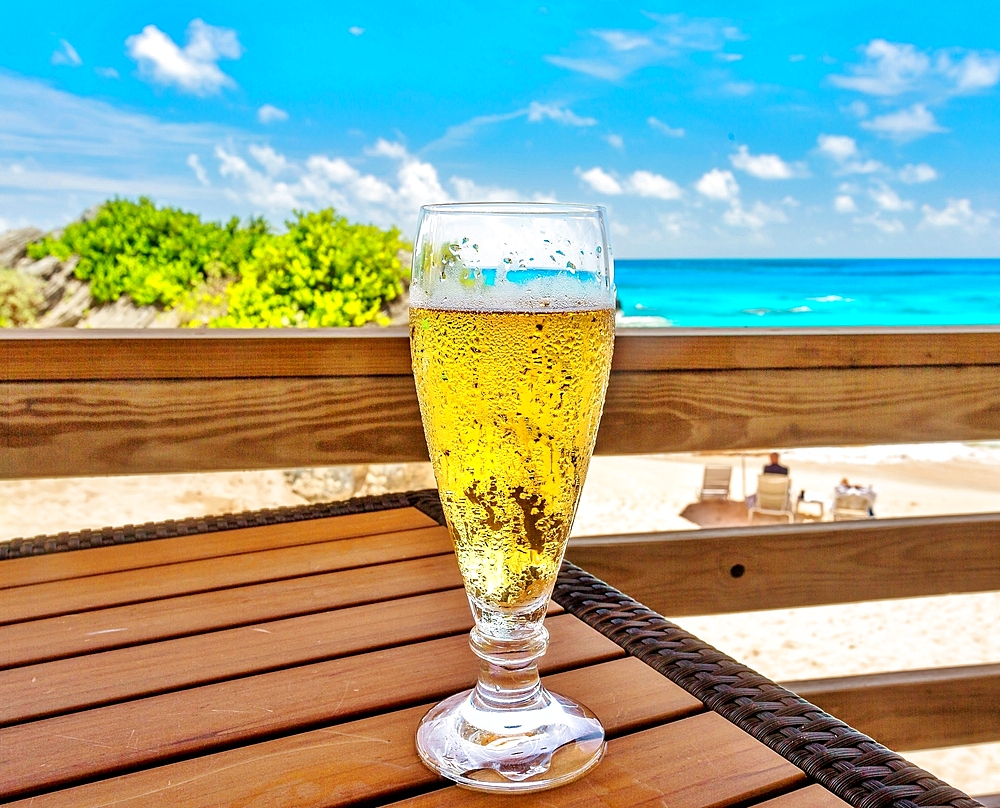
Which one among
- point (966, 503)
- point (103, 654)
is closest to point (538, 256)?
point (103, 654)

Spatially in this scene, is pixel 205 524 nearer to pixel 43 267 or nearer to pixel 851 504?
pixel 43 267

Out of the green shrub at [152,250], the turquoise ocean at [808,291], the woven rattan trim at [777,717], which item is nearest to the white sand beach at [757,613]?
the green shrub at [152,250]

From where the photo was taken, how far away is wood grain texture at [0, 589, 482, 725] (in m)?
0.65

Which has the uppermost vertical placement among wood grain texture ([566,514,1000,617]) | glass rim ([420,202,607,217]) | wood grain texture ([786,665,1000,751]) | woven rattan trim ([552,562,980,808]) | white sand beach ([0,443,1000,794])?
glass rim ([420,202,607,217])

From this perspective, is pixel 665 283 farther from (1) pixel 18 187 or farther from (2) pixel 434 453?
(2) pixel 434 453

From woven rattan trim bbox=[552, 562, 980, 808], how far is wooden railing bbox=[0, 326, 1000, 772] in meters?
0.73

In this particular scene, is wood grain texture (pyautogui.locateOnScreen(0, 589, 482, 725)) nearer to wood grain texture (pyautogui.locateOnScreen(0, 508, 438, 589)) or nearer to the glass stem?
the glass stem

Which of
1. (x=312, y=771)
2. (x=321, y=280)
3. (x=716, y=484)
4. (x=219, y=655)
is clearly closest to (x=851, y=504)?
(x=716, y=484)

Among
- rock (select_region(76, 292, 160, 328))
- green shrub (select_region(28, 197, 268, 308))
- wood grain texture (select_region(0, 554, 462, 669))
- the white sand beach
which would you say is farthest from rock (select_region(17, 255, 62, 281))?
wood grain texture (select_region(0, 554, 462, 669))

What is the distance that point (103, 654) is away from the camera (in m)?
0.73

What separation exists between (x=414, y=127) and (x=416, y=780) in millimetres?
31798

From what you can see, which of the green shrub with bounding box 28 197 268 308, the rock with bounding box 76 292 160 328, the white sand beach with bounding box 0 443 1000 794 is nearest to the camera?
the white sand beach with bounding box 0 443 1000 794

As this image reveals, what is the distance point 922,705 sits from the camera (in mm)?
1523

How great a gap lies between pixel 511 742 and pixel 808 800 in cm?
19
